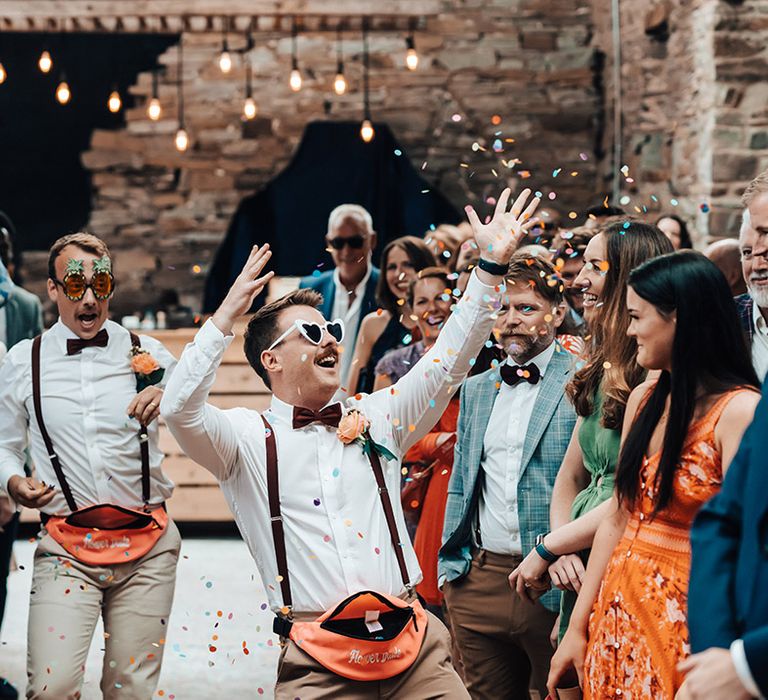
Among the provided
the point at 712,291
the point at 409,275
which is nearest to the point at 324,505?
the point at 712,291

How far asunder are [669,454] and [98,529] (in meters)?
2.15

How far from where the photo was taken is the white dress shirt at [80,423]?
13.5 ft

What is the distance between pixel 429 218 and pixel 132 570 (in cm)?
552

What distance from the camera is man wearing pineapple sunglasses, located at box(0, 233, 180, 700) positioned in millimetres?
3951

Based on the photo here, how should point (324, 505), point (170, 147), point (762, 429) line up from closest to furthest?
point (762, 429) → point (324, 505) → point (170, 147)

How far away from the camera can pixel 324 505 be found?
10.4ft

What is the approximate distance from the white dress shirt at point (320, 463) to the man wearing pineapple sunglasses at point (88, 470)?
0.93 metres

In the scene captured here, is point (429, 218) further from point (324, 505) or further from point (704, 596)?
point (704, 596)

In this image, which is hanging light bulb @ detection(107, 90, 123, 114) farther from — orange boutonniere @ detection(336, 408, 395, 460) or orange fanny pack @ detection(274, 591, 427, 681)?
orange fanny pack @ detection(274, 591, 427, 681)

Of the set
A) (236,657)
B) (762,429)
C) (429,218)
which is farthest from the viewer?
(429,218)

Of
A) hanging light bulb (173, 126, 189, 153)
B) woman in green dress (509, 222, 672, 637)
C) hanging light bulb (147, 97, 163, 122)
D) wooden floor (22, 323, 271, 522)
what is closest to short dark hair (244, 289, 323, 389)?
woman in green dress (509, 222, 672, 637)

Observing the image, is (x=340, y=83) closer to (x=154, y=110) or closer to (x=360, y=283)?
(x=154, y=110)

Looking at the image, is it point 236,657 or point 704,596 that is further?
point 236,657

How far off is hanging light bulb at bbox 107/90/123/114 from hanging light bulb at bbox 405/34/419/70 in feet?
7.54
